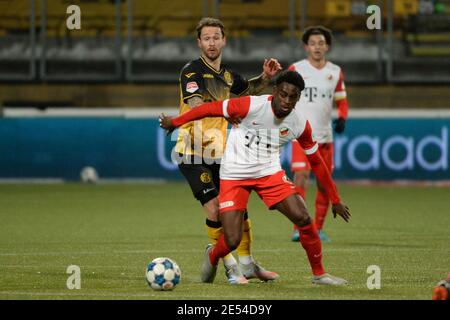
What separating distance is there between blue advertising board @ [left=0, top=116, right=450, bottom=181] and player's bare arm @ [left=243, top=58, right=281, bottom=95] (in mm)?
10909

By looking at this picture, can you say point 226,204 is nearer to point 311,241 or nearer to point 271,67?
point 311,241

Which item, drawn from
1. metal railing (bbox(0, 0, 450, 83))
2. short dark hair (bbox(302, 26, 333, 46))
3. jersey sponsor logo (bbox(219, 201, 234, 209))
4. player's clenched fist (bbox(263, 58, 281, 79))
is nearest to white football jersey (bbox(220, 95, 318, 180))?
jersey sponsor logo (bbox(219, 201, 234, 209))

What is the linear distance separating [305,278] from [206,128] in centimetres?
141

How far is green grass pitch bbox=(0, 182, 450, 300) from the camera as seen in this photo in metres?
8.24

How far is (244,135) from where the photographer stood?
8719 millimetres

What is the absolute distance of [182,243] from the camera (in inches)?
470

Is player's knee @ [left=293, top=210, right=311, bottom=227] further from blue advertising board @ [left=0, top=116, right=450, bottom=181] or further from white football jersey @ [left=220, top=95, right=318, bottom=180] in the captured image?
blue advertising board @ [left=0, top=116, right=450, bottom=181]

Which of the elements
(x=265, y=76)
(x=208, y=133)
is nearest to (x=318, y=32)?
(x=265, y=76)

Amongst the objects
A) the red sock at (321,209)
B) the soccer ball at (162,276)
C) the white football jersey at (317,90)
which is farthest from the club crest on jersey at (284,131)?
the white football jersey at (317,90)

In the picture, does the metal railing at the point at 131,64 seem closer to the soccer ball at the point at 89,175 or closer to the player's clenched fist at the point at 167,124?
the soccer ball at the point at 89,175

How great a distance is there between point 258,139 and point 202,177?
646 millimetres

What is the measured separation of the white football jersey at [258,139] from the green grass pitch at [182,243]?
86 centimetres

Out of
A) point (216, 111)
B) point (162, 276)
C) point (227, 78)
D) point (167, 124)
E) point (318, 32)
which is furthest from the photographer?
point (318, 32)
